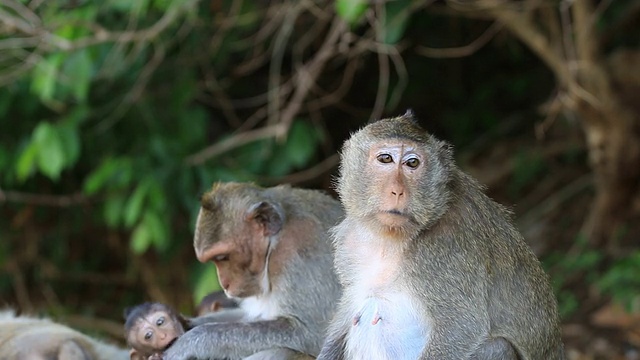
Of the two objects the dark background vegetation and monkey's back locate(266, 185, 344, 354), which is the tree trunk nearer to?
the dark background vegetation

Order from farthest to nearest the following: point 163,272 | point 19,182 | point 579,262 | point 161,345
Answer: point 163,272
point 19,182
point 579,262
point 161,345

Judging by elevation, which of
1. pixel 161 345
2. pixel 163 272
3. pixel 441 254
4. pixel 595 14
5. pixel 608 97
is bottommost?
pixel 163 272

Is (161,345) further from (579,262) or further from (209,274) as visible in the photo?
(579,262)

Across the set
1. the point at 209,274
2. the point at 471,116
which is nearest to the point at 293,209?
the point at 209,274

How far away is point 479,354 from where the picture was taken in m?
4.47

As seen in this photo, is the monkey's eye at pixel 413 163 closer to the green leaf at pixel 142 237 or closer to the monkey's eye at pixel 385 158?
the monkey's eye at pixel 385 158

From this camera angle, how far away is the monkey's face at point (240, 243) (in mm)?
5539

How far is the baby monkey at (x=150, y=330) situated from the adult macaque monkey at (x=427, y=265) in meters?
1.09

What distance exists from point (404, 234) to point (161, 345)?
5.35ft

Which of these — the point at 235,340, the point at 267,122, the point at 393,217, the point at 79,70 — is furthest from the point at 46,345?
the point at 267,122

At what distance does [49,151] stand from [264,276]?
3232mm

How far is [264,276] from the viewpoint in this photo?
5.56 metres

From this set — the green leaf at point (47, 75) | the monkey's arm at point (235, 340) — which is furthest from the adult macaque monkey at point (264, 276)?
the green leaf at point (47, 75)

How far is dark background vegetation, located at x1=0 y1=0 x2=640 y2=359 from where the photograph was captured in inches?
323
